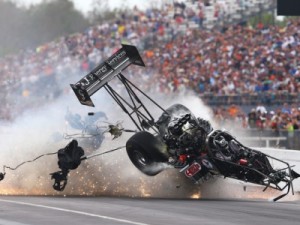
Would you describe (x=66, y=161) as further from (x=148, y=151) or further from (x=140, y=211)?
(x=140, y=211)

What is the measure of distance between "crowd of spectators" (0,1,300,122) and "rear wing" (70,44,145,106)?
32.2 feet

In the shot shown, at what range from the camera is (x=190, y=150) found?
16.1 m

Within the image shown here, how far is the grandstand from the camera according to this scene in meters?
29.8

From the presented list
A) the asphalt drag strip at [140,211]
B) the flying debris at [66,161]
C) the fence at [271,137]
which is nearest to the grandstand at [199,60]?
the fence at [271,137]

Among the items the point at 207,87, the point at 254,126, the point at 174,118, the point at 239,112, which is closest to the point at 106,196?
the point at 174,118

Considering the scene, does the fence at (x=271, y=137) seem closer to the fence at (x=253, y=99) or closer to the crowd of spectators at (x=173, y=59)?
the fence at (x=253, y=99)

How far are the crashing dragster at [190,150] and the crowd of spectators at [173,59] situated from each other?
9.93m

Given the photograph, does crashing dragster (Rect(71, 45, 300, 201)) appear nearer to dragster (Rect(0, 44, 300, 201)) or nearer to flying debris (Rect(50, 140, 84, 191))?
dragster (Rect(0, 44, 300, 201))

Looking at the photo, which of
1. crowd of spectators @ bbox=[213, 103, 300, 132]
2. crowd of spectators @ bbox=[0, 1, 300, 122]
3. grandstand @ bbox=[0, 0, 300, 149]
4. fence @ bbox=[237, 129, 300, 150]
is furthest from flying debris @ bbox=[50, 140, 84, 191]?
crowd of spectators @ bbox=[213, 103, 300, 132]

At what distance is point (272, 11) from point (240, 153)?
2593 cm

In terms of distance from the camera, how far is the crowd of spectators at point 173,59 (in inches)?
1252

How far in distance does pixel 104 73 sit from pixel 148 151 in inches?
67.4

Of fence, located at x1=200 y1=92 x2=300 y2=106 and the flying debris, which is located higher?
fence, located at x1=200 y1=92 x2=300 y2=106

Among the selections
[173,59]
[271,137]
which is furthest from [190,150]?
[173,59]
